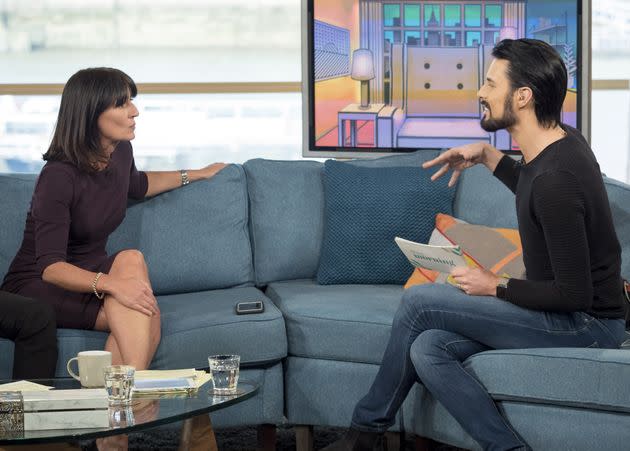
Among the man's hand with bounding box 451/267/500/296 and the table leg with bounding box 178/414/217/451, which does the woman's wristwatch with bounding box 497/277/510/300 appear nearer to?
the man's hand with bounding box 451/267/500/296

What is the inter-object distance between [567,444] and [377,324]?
67 centimetres

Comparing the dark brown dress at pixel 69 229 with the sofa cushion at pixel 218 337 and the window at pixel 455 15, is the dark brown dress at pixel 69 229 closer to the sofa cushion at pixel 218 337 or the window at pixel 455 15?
the sofa cushion at pixel 218 337

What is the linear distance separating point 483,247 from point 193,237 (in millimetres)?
990

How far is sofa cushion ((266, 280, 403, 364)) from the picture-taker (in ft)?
9.78

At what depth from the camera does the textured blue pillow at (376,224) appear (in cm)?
354

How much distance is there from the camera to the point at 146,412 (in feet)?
7.00

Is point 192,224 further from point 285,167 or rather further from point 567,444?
point 567,444

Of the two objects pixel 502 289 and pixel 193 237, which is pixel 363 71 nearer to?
pixel 193 237

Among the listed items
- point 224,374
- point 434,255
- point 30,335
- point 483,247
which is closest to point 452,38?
point 483,247

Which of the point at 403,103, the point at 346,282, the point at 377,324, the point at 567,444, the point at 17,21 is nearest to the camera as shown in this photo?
the point at 567,444

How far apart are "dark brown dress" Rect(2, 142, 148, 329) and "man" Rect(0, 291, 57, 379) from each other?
0.35 feet

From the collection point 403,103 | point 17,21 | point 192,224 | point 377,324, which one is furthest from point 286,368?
point 17,21

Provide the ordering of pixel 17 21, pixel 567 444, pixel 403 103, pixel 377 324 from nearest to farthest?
pixel 567 444, pixel 377 324, pixel 403 103, pixel 17 21

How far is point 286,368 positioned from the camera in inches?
123
